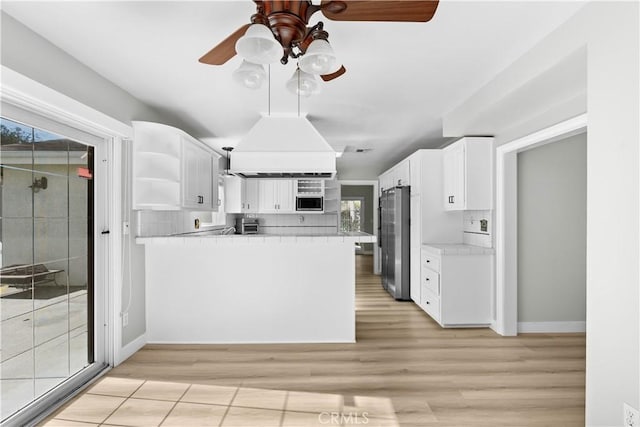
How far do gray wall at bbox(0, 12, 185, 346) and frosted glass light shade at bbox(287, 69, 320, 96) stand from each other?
1552 mm

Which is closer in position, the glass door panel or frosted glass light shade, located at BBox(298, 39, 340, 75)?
frosted glass light shade, located at BBox(298, 39, 340, 75)

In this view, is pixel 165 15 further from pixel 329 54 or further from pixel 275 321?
pixel 275 321

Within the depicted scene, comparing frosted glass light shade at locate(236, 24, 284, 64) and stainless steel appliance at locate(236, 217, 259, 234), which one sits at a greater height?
frosted glass light shade at locate(236, 24, 284, 64)

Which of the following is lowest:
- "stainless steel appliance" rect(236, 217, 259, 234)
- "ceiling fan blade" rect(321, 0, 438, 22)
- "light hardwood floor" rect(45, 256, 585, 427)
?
"light hardwood floor" rect(45, 256, 585, 427)

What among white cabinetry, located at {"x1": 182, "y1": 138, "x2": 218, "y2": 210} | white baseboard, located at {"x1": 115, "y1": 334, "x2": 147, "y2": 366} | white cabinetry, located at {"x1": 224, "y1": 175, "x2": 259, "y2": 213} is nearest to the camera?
white baseboard, located at {"x1": 115, "y1": 334, "x2": 147, "y2": 366}

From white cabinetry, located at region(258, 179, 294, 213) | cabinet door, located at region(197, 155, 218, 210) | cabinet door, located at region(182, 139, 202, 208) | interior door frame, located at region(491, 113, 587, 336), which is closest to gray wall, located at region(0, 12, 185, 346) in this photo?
cabinet door, located at region(182, 139, 202, 208)

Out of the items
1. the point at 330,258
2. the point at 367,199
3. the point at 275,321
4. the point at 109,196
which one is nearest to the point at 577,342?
the point at 330,258

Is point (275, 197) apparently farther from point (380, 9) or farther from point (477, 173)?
point (380, 9)

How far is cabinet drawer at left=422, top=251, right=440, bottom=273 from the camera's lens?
3.96 metres

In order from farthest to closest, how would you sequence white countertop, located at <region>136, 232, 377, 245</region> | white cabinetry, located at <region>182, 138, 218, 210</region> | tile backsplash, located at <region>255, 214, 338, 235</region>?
1. tile backsplash, located at <region>255, 214, 338, 235</region>
2. white cabinetry, located at <region>182, 138, 218, 210</region>
3. white countertop, located at <region>136, 232, 377, 245</region>

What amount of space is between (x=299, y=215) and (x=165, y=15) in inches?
203

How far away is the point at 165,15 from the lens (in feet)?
6.18

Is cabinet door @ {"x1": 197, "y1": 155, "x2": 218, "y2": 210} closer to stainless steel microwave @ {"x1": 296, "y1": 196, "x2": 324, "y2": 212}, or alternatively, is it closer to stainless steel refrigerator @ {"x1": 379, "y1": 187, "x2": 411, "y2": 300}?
stainless steel microwave @ {"x1": 296, "y1": 196, "x2": 324, "y2": 212}

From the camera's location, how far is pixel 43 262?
2.29 m
